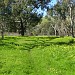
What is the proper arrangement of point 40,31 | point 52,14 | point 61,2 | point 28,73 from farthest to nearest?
point 40,31
point 52,14
point 61,2
point 28,73

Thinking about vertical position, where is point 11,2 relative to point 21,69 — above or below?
above

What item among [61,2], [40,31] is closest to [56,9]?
[61,2]

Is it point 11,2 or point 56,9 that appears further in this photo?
point 56,9

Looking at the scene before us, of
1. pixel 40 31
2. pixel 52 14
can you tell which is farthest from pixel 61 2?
pixel 40 31

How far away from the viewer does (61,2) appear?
4660 inches

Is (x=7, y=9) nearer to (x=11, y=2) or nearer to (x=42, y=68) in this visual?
(x=11, y=2)

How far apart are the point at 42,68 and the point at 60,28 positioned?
4992 inches

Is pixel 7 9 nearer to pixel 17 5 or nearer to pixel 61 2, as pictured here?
pixel 17 5

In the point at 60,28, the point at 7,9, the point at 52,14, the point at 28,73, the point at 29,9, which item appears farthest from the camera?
the point at 60,28

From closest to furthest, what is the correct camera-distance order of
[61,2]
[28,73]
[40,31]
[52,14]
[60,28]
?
[28,73], [61,2], [52,14], [60,28], [40,31]

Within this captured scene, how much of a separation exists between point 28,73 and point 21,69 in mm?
1582

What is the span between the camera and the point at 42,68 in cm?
2027

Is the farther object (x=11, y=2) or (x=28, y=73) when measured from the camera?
(x=11, y=2)

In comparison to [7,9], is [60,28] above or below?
below
